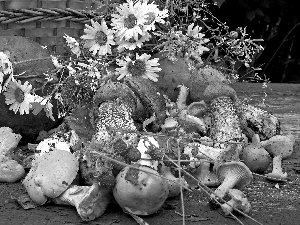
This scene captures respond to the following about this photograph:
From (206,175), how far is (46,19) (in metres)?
0.74

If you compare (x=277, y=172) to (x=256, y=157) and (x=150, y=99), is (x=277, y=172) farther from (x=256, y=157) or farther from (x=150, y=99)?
(x=150, y=99)

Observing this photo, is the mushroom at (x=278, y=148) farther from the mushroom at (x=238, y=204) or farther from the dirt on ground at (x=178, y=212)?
the mushroom at (x=238, y=204)

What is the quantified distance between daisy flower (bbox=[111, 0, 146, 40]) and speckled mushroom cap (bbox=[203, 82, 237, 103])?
10.2 inches

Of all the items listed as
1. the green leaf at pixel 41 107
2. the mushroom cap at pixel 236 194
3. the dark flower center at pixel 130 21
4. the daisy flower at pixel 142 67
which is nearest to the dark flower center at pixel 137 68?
the daisy flower at pixel 142 67

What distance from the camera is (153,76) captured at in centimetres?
144

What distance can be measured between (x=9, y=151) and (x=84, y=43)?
447 mm

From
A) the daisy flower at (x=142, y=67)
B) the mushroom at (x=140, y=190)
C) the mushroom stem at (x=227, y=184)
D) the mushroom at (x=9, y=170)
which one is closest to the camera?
the mushroom at (x=140, y=190)

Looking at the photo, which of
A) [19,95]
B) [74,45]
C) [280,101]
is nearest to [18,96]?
[19,95]

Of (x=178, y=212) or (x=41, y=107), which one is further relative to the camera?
(x=41, y=107)

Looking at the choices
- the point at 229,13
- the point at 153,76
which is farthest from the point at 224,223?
the point at 229,13

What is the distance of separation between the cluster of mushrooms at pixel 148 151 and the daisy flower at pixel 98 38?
0.50 ft

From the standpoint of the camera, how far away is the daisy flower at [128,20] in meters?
1.47

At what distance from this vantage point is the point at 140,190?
1.00 m

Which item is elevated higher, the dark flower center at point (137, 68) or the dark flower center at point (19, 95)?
the dark flower center at point (137, 68)
